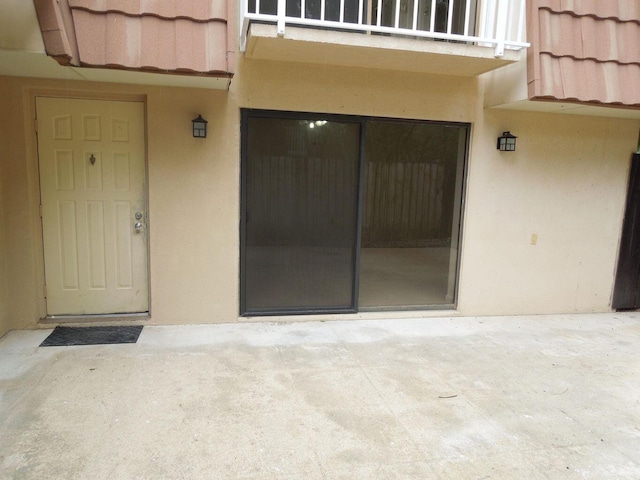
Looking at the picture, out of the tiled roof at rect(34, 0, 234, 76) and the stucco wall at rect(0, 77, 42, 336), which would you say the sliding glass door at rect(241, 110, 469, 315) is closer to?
the tiled roof at rect(34, 0, 234, 76)

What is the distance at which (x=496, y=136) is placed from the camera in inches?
195

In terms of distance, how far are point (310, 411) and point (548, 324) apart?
11.0 ft

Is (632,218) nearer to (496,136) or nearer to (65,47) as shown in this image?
(496,136)

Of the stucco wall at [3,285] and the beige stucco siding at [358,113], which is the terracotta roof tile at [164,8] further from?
the stucco wall at [3,285]

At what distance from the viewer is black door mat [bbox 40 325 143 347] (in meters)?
3.98

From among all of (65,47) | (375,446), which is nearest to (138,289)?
(65,47)

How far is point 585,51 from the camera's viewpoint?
4191mm

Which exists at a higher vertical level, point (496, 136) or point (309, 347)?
point (496, 136)

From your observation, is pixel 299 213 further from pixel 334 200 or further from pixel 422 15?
pixel 422 15

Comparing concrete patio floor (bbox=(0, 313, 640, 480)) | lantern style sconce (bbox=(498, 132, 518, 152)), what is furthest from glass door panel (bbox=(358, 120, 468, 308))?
concrete patio floor (bbox=(0, 313, 640, 480))

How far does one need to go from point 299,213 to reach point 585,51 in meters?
3.14

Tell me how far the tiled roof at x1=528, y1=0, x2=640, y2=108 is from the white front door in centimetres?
383

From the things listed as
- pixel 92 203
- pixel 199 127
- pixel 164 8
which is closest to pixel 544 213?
pixel 199 127

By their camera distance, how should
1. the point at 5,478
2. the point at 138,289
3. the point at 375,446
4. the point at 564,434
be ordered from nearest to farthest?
the point at 5,478
the point at 375,446
the point at 564,434
the point at 138,289
